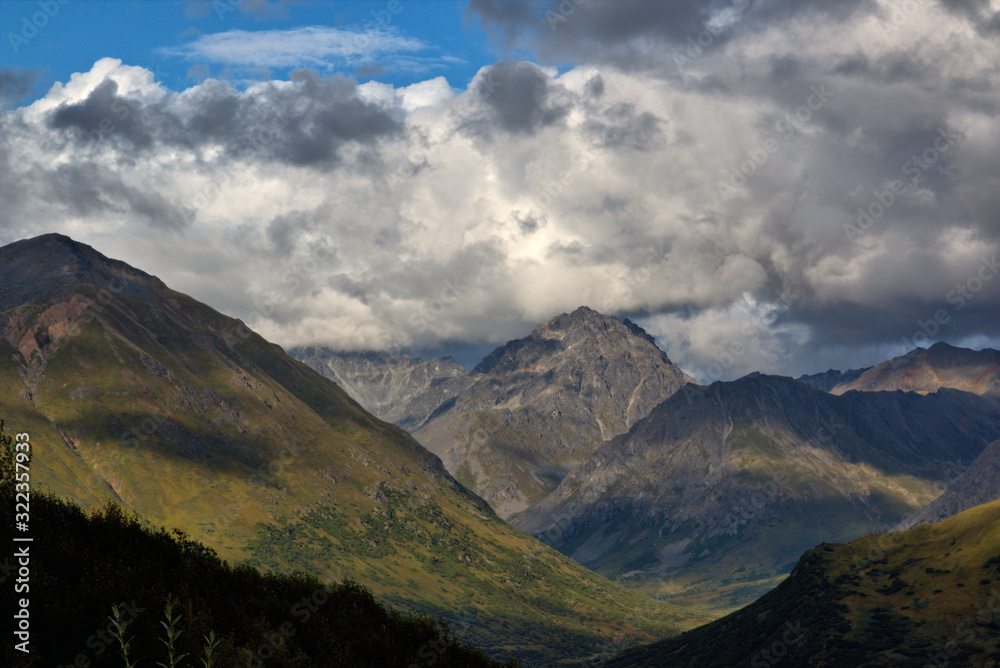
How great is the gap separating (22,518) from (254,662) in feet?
79.0

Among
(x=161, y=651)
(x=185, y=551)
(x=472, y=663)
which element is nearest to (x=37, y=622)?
(x=161, y=651)

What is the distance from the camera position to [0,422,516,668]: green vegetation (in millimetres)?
62875

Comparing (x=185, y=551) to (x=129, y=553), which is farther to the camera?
(x=185, y=551)

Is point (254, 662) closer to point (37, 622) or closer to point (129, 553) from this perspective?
point (37, 622)

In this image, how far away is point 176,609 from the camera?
71312mm

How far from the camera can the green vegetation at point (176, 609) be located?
6288cm

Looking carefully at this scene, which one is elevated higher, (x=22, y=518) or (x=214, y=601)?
(x=22, y=518)

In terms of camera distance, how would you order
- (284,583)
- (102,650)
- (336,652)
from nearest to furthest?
(102,650) < (336,652) < (284,583)

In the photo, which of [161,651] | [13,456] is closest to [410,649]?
[161,651]

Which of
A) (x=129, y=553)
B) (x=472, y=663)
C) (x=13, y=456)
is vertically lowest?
(x=472, y=663)

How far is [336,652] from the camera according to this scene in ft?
261

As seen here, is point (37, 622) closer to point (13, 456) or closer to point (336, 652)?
point (13, 456)

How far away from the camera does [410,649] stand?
8825cm

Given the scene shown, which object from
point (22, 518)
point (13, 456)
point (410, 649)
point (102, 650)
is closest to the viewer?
point (102, 650)
